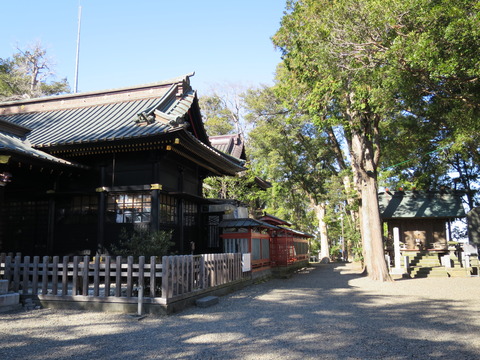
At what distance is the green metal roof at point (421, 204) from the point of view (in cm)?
2173

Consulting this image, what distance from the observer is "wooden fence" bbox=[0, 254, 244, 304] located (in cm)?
750

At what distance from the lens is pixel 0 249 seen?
1246 centimetres

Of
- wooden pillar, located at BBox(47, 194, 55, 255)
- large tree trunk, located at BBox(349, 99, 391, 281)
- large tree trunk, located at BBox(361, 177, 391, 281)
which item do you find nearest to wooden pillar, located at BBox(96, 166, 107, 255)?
wooden pillar, located at BBox(47, 194, 55, 255)

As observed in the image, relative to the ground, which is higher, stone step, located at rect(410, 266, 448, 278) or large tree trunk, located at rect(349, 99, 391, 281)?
large tree trunk, located at rect(349, 99, 391, 281)

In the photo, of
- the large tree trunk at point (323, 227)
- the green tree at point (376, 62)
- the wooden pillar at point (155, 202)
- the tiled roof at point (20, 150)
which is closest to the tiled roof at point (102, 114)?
the tiled roof at point (20, 150)

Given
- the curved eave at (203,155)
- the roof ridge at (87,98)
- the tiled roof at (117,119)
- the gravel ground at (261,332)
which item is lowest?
the gravel ground at (261,332)

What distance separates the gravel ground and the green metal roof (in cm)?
1367

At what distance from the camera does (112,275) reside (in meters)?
7.79

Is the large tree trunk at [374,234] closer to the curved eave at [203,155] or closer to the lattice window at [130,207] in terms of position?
the curved eave at [203,155]

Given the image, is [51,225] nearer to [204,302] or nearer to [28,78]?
[204,302]

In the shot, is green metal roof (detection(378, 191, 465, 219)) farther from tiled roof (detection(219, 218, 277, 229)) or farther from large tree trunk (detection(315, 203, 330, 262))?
tiled roof (detection(219, 218, 277, 229))

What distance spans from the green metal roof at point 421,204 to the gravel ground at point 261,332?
13665 millimetres

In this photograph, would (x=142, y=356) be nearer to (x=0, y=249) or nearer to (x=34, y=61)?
(x=0, y=249)

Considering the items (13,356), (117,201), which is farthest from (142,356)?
(117,201)
